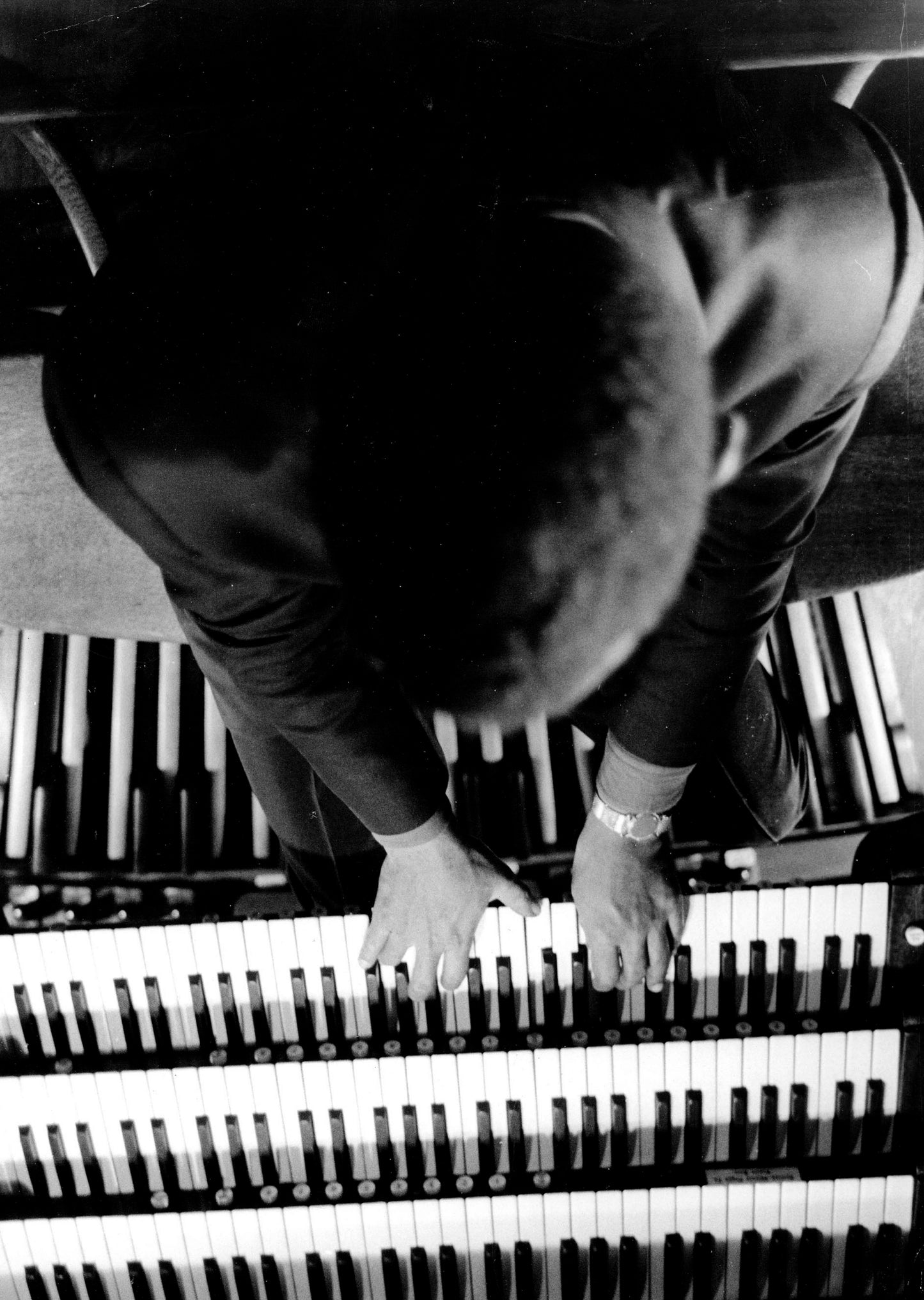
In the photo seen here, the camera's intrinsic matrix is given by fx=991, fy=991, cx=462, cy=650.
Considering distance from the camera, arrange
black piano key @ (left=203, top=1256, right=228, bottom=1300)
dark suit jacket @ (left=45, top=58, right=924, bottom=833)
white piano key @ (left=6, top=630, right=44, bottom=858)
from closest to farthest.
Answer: dark suit jacket @ (left=45, top=58, right=924, bottom=833) → white piano key @ (left=6, top=630, right=44, bottom=858) → black piano key @ (left=203, top=1256, right=228, bottom=1300)

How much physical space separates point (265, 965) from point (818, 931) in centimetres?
67

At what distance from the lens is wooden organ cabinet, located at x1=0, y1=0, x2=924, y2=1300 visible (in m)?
1.18

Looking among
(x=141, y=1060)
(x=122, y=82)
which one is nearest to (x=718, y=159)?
(x=122, y=82)

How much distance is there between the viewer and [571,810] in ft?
4.00

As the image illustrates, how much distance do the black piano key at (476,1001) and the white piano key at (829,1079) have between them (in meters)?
0.41

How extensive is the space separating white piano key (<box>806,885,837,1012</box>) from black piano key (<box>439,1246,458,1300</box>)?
0.54m

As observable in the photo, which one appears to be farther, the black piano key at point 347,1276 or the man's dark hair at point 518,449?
the black piano key at point 347,1276

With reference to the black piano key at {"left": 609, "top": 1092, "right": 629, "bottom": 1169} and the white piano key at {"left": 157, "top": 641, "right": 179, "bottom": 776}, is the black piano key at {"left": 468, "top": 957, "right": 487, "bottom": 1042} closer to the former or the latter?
the black piano key at {"left": 609, "top": 1092, "right": 629, "bottom": 1169}

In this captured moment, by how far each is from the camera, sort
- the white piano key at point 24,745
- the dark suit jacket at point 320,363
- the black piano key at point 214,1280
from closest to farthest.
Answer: the dark suit jacket at point 320,363, the white piano key at point 24,745, the black piano key at point 214,1280

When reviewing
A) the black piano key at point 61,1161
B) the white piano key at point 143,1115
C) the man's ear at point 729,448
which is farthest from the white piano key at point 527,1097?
the man's ear at point 729,448

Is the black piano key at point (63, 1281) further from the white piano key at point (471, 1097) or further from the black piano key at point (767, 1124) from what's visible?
the black piano key at point (767, 1124)

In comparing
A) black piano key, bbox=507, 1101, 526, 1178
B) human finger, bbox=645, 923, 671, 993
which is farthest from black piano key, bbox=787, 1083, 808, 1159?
black piano key, bbox=507, 1101, 526, 1178

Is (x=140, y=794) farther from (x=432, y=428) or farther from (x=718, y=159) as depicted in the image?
(x=718, y=159)

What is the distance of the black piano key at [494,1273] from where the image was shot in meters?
1.24
